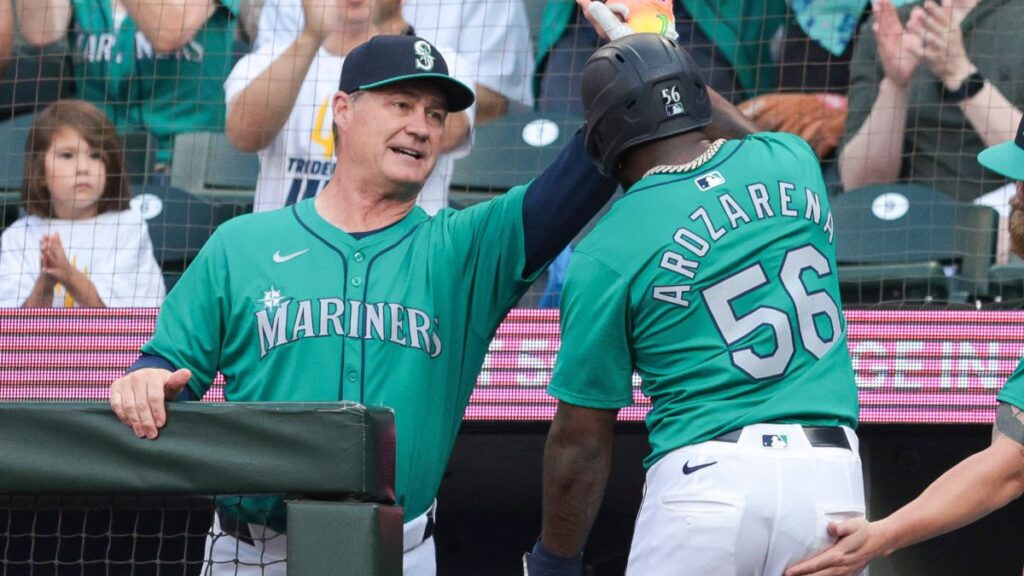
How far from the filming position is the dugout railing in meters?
2.08

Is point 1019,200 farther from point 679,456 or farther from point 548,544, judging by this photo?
point 548,544

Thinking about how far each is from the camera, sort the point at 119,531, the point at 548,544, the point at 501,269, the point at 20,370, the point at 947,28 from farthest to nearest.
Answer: the point at 947,28 < the point at 119,531 < the point at 20,370 < the point at 501,269 < the point at 548,544

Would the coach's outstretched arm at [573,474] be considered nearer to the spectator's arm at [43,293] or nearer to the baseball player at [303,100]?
the baseball player at [303,100]

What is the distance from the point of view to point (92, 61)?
5.46 m

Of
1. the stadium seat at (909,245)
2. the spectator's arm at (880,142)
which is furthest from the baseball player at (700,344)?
the spectator's arm at (880,142)

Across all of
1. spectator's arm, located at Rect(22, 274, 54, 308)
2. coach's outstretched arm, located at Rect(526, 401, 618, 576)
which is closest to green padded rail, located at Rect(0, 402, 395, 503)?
coach's outstretched arm, located at Rect(526, 401, 618, 576)

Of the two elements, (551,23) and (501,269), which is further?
(551,23)

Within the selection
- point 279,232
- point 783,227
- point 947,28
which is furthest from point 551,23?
point 783,227

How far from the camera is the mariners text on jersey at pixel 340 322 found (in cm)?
267

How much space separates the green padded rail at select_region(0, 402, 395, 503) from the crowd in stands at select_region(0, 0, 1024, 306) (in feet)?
7.69

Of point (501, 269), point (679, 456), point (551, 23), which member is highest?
point (551, 23)

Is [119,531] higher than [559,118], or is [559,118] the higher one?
[559,118]

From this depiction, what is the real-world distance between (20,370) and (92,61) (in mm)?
1874

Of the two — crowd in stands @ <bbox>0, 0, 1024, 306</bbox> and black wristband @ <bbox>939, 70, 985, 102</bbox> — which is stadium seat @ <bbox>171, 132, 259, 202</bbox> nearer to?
crowd in stands @ <bbox>0, 0, 1024, 306</bbox>
